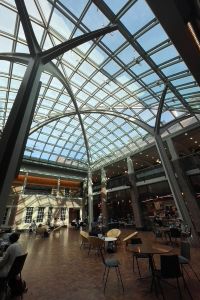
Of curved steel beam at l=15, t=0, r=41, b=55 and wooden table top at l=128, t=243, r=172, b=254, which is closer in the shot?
wooden table top at l=128, t=243, r=172, b=254

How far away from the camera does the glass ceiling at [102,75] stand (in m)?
9.98

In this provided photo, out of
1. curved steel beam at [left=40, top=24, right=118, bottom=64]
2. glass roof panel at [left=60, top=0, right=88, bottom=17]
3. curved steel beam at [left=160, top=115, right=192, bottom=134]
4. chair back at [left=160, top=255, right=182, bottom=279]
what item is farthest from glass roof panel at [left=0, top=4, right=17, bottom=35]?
curved steel beam at [left=160, top=115, right=192, bottom=134]

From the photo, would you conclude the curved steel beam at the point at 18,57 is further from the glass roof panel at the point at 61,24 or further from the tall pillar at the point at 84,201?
the tall pillar at the point at 84,201

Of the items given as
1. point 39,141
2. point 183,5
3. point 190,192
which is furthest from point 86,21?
Result: point 39,141

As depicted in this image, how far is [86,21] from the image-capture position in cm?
1035

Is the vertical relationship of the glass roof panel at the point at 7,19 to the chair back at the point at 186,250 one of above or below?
above

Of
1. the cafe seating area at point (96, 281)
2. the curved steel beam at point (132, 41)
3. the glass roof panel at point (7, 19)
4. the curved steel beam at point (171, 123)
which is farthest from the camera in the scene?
the curved steel beam at point (171, 123)

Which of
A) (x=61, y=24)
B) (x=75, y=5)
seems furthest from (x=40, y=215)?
(x=75, y=5)

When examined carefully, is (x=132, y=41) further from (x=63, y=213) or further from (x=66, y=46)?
(x=63, y=213)

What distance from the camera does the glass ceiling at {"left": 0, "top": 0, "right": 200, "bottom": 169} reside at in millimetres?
9984

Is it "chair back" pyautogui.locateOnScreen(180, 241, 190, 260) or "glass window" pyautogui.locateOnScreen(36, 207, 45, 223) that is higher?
"glass window" pyautogui.locateOnScreen(36, 207, 45, 223)

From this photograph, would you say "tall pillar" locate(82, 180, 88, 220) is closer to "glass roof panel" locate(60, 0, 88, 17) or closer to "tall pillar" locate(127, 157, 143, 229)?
"tall pillar" locate(127, 157, 143, 229)

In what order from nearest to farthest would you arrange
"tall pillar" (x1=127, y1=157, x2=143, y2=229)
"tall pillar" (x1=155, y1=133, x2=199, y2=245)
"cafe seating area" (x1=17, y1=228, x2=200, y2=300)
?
"cafe seating area" (x1=17, y1=228, x2=200, y2=300) → "tall pillar" (x1=155, y1=133, x2=199, y2=245) → "tall pillar" (x1=127, y1=157, x2=143, y2=229)

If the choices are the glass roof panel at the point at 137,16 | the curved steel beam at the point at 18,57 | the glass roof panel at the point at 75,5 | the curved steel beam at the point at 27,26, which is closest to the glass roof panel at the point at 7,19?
the curved steel beam at the point at 18,57
